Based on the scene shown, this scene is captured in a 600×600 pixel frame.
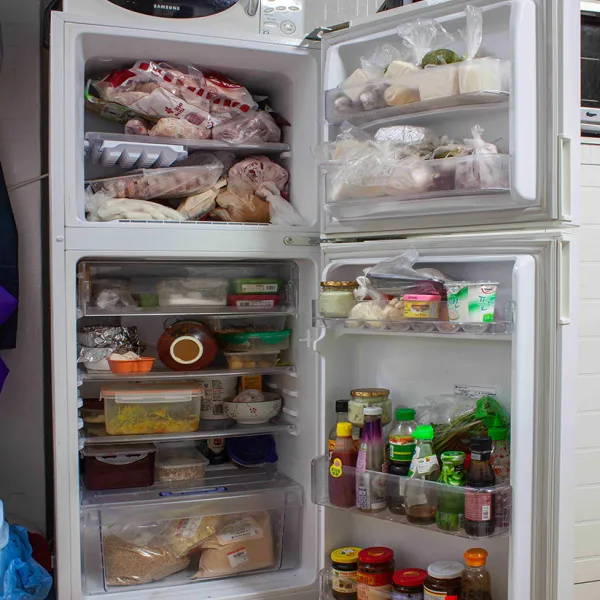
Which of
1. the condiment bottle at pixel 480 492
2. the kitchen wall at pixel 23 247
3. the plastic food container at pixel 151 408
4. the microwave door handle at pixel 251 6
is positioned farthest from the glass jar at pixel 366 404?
the kitchen wall at pixel 23 247

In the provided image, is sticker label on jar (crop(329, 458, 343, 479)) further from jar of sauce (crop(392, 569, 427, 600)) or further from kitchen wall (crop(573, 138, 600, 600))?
kitchen wall (crop(573, 138, 600, 600))

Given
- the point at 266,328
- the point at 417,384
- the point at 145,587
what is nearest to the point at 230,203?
the point at 266,328

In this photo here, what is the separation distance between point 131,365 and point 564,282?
1.12 m

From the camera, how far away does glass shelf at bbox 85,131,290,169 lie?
188 cm

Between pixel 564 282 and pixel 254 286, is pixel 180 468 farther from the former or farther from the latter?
pixel 564 282

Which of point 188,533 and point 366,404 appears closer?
point 366,404

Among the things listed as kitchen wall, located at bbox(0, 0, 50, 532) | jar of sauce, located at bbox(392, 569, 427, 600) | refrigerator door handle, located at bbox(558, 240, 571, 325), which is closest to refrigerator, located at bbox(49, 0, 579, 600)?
refrigerator door handle, located at bbox(558, 240, 571, 325)

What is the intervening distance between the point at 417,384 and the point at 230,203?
28.6 inches

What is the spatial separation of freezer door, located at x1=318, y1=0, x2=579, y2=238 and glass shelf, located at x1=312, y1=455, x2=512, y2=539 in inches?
22.0

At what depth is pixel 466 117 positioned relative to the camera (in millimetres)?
1634

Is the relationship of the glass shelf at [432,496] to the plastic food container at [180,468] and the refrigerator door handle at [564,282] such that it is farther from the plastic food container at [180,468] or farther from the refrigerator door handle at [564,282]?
the plastic food container at [180,468]

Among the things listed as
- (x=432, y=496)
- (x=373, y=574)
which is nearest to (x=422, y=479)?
(x=432, y=496)

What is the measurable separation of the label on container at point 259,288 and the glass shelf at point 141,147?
1.27 feet

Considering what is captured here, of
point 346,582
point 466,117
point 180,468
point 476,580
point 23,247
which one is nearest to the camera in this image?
point 476,580
